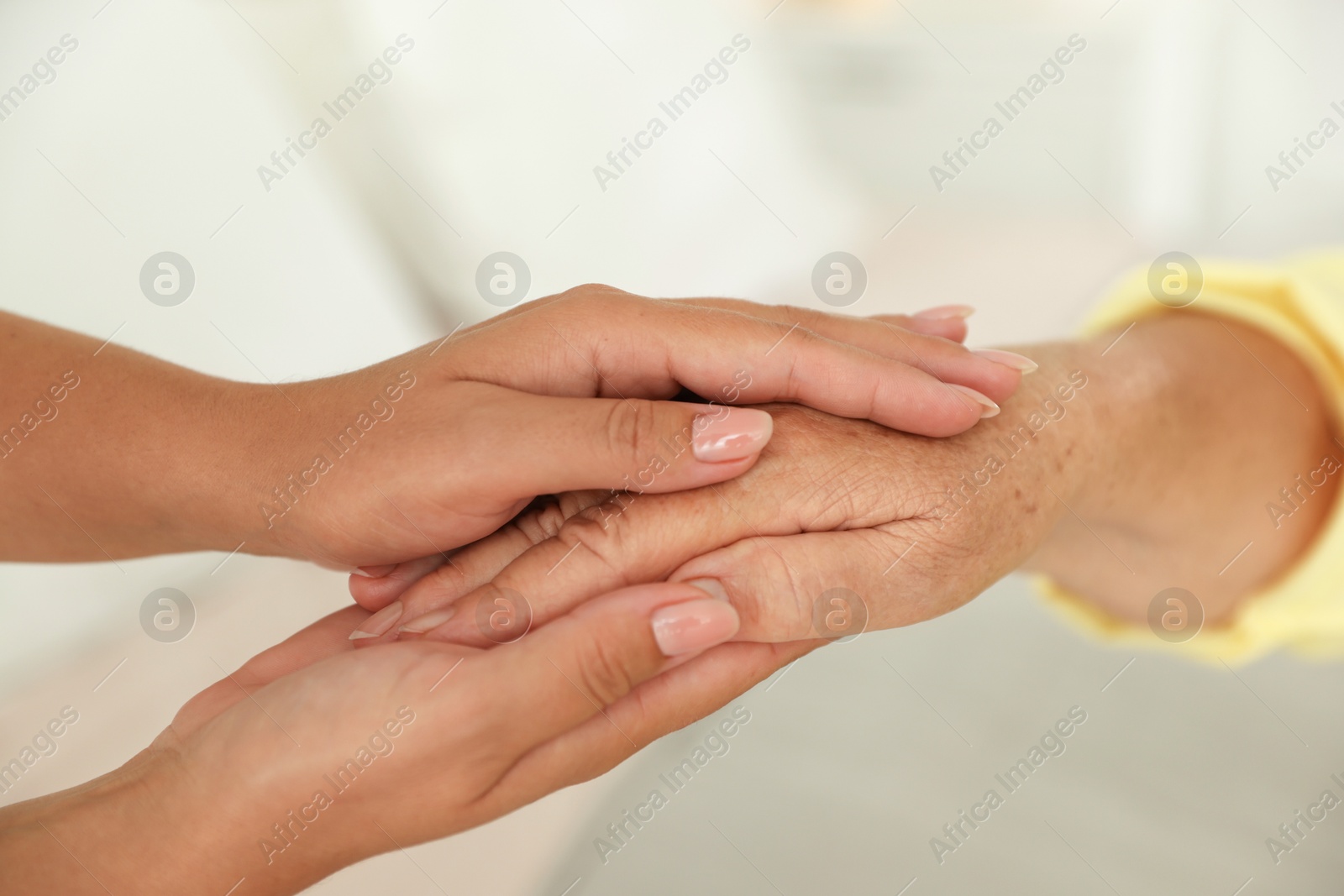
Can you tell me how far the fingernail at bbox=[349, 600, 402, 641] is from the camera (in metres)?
1.08

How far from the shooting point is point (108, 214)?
6.01 ft

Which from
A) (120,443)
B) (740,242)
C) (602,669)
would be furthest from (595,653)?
(740,242)

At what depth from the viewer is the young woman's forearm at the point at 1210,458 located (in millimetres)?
1353

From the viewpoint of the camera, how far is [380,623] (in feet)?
3.57

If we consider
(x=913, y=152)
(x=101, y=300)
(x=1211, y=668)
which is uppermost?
(x=101, y=300)

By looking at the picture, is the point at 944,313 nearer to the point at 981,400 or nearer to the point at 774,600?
the point at 981,400

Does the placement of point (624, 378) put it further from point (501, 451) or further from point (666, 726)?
point (666, 726)

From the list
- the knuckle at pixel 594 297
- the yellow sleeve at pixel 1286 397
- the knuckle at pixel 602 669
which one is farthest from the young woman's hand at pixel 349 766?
the yellow sleeve at pixel 1286 397

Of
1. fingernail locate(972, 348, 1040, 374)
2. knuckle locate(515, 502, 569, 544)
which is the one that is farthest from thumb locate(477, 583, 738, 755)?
fingernail locate(972, 348, 1040, 374)

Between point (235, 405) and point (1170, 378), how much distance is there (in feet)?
4.25

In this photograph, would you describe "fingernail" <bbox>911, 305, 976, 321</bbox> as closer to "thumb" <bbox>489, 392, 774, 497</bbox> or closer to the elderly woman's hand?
the elderly woman's hand

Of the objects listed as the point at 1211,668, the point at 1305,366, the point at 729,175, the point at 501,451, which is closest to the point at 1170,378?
the point at 1305,366

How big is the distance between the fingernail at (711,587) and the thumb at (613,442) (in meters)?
0.12

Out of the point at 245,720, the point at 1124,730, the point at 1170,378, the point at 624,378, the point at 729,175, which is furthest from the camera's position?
the point at 729,175
